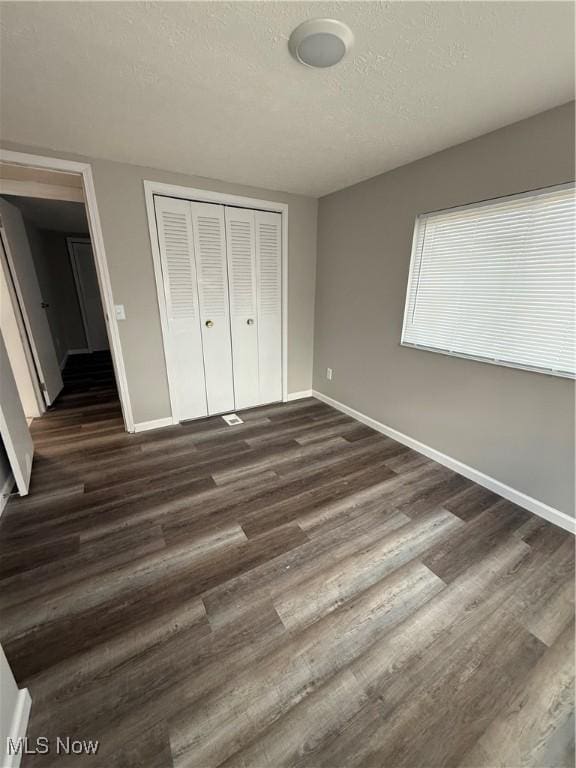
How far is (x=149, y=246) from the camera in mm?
2615

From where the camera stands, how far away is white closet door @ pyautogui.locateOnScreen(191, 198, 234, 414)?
2.81m

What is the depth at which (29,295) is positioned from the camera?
3.43 meters

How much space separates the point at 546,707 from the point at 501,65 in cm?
259

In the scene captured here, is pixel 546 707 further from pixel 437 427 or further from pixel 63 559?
pixel 63 559

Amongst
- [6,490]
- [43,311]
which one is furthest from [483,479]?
[43,311]

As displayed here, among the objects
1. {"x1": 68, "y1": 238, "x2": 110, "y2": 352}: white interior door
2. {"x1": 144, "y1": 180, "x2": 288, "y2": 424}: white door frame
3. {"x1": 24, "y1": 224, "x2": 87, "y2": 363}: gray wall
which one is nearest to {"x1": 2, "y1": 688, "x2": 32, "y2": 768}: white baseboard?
{"x1": 144, "y1": 180, "x2": 288, "y2": 424}: white door frame

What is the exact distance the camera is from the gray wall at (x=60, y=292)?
477cm

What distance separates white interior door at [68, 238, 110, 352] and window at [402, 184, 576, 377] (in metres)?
5.63

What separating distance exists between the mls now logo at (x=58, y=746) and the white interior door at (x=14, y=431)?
5.08 feet

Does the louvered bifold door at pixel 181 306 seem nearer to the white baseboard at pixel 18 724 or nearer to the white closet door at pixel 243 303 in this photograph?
the white closet door at pixel 243 303

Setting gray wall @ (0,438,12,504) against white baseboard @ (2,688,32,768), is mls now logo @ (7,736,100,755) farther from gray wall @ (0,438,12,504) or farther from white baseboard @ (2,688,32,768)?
gray wall @ (0,438,12,504)

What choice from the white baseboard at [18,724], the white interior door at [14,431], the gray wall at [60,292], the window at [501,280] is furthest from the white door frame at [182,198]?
the gray wall at [60,292]

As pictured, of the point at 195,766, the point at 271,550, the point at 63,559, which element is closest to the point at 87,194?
the point at 63,559

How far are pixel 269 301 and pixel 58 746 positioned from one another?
324 cm
